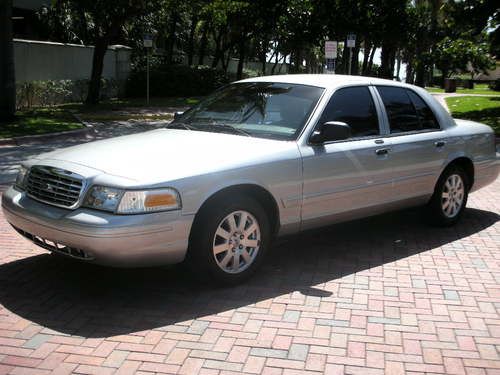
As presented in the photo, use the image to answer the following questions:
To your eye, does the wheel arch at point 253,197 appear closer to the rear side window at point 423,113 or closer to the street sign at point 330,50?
the rear side window at point 423,113

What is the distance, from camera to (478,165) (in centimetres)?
719

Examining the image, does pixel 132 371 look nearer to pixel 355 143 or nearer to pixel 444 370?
pixel 444 370

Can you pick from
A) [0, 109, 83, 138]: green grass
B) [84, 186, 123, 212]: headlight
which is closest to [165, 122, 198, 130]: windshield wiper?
[84, 186, 123, 212]: headlight

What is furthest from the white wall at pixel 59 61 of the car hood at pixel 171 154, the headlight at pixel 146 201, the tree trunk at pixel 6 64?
the headlight at pixel 146 201

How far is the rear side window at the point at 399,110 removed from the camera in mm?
6246

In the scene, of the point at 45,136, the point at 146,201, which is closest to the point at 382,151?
the point at 146,201

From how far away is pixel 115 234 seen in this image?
14.0ft

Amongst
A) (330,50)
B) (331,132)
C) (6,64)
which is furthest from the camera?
(330,50)

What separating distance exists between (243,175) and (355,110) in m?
1.62

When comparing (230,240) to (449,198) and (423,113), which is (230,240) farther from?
(449,198)

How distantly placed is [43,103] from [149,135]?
19.3 meters

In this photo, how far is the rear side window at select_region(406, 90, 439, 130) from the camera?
21.6 ft

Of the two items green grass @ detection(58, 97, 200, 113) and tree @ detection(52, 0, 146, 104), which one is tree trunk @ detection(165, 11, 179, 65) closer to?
green grass @ detection(58, 97, 200, 113)

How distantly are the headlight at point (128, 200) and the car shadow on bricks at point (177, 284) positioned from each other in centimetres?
75
